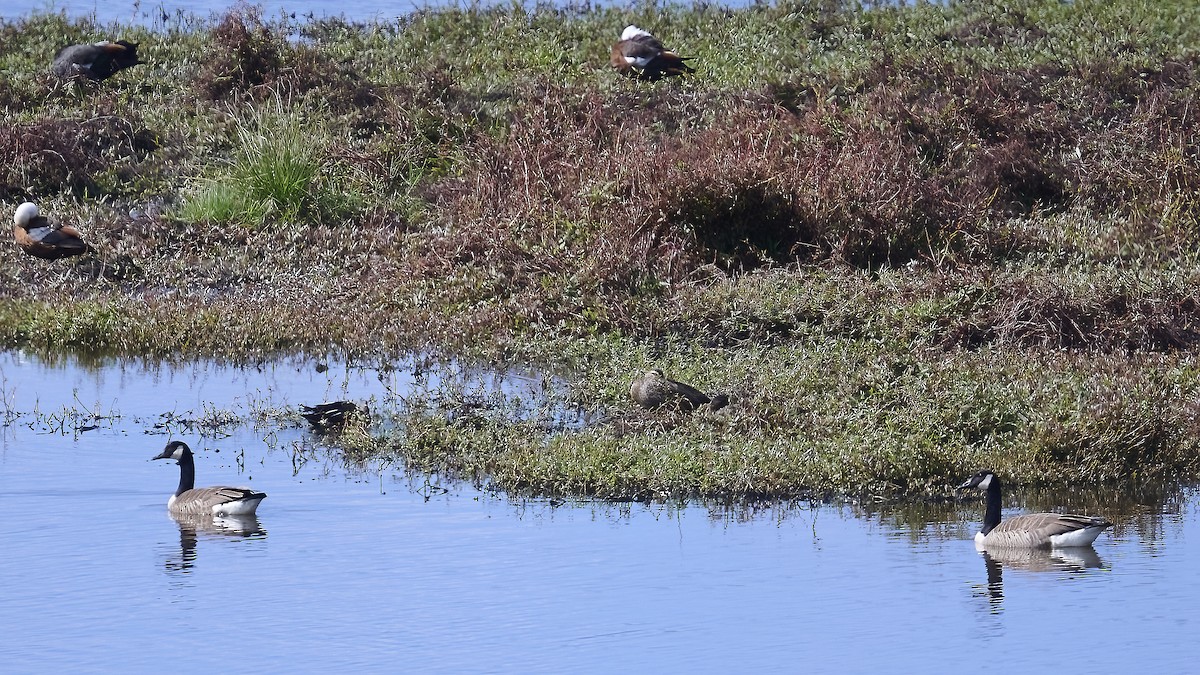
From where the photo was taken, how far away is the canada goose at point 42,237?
753 inches

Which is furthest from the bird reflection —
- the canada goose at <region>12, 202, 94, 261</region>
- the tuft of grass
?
the tuft of grass

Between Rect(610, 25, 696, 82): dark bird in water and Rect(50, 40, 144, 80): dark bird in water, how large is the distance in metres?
6.37

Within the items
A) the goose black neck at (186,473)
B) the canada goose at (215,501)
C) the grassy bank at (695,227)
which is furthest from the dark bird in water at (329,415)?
the canada goose at (215,501)

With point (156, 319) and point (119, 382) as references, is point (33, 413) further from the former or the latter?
point (156, 319)

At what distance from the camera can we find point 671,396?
1364 centimetres

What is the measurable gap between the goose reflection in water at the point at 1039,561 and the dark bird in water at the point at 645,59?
1330 cm

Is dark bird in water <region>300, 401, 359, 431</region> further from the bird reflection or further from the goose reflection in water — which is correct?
the goose reflection in water

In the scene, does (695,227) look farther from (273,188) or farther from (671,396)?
(273,188)

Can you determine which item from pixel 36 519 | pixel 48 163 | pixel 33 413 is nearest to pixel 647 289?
pixel 33 413

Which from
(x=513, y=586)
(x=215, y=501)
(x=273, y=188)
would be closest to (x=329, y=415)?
(x=215, y=501)

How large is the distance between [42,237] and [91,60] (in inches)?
213

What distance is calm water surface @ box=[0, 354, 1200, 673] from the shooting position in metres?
8.92

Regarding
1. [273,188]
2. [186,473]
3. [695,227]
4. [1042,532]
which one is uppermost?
[273,188]

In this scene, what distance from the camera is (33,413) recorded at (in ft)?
46.9
